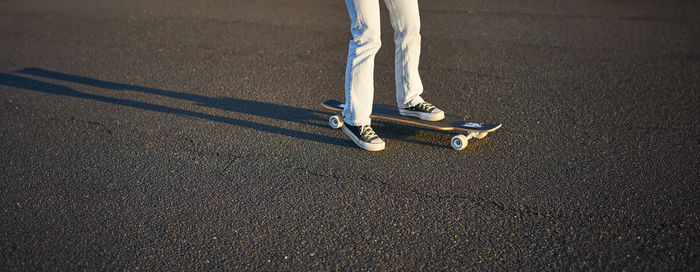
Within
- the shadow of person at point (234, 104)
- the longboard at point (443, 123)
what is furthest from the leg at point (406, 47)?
the shadow of person at point (234, 104)

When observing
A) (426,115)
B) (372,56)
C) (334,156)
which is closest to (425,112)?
(426,115)

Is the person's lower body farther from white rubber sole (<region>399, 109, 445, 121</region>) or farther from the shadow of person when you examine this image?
the shadow of person

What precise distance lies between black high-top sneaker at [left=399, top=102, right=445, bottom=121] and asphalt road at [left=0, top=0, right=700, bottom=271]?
152 millimetres

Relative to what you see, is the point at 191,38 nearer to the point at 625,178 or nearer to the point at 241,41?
the point at 241,41

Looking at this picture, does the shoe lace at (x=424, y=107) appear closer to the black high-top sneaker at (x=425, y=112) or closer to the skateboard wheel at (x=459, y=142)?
Result: the black high-top sneaker at (x=425, y=112)

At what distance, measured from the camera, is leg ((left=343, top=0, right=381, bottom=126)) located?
369 centimetres

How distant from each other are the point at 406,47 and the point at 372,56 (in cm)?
35

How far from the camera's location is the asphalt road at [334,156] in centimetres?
293

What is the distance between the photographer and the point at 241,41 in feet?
22.7

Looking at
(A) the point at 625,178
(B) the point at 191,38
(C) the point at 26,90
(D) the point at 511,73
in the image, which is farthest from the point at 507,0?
(C) the point at 26,90

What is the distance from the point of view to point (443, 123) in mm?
4207

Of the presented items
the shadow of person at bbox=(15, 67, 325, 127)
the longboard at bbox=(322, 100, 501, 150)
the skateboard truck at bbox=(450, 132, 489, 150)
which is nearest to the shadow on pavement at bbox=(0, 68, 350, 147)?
the shadow of person at bbox=(15, 67, 325, 127)

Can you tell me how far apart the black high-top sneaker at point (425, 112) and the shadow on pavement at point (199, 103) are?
24.4 inches

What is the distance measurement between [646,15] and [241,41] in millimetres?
5927
